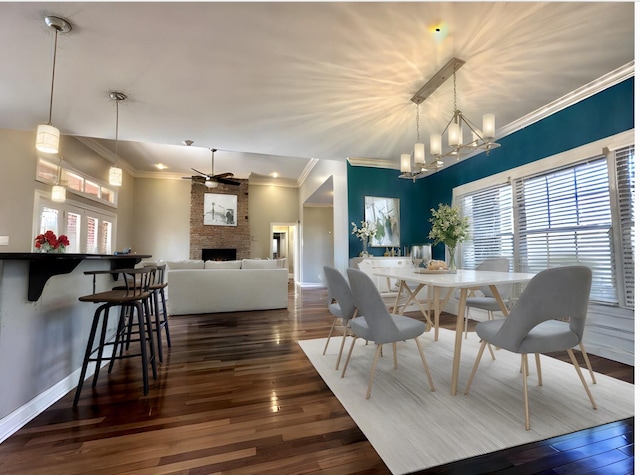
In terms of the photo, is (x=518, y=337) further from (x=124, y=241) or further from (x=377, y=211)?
(x=124, y=241)

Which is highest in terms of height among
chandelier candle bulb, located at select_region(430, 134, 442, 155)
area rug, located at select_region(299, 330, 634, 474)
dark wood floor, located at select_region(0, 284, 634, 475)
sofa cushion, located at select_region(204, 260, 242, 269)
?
chandelier candle bulb, located at select_region(430, 134, 442, 155)

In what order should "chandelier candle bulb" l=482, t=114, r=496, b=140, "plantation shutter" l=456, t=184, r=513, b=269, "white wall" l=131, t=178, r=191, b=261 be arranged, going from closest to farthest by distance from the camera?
"chandelier candle bulb" l=482, t=114, r=496, b=140 → "plantation shutter" l=456, t=184, r=513, b=269 → "white wall" l=131, t=178, r=191, b=261

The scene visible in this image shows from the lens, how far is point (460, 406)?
1.72 metres

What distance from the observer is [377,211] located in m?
4.96

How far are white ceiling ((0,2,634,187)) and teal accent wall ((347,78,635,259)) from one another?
288 mm

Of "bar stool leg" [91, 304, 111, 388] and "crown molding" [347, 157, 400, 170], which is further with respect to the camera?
"crown molding" [347, 157, 400, 170]

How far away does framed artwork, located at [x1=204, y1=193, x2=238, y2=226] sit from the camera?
845 centimetres

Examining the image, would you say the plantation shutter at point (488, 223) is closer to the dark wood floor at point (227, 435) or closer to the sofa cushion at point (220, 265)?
the dark wood floor at point (227, 435)

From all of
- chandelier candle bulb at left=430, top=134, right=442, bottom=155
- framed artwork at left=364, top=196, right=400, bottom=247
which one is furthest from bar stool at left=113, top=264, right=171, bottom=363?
framed artwork at left=364, top=196, right=400, bottom=247

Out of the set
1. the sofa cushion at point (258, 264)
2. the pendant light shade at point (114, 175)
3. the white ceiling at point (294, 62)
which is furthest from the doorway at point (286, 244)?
the white ceiling at point (294, 62)

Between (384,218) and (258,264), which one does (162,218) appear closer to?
(258,264)

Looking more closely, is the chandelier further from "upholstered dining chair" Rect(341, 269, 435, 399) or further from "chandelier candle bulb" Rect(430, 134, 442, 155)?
"upholstered dining chair" Rect(341, 269, 435, 399)

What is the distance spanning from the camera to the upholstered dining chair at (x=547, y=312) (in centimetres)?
148

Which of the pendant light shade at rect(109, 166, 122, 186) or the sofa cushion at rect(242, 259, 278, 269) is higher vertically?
the pendant light shade at rect(109, 166, 122, 186)
